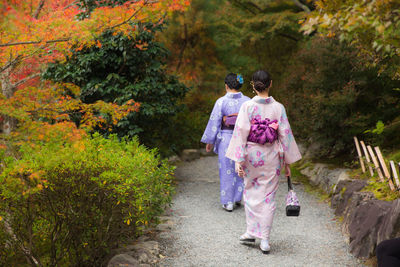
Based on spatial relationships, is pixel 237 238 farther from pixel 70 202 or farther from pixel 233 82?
pixel 233 82

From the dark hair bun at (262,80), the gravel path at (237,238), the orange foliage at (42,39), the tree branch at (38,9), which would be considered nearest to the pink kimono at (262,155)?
the dark hair bun at (262,80)

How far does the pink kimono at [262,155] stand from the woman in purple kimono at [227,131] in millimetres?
1470

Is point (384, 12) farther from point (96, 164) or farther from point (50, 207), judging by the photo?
point (50, 207)

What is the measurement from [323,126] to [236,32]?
15.7 ft

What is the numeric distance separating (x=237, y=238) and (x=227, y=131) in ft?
5.37

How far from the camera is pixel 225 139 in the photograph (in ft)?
19.6

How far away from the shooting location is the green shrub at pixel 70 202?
11.5 ft

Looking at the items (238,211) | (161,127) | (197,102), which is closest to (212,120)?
(238,211)

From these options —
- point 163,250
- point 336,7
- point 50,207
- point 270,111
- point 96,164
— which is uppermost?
point 336,7

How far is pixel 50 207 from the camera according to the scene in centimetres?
381

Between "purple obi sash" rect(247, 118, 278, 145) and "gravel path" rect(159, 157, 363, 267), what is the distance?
1171 mm

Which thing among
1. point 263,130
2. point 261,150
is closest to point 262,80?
point 263,130

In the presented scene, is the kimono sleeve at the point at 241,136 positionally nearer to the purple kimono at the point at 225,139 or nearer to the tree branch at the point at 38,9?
the purple kimono at the point at 225,139

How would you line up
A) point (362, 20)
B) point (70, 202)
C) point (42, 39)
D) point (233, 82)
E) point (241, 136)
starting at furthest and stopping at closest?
point (233, 82)
point (241, 136)
point (42, 39)
point (70, 202)
point (362, 20)
